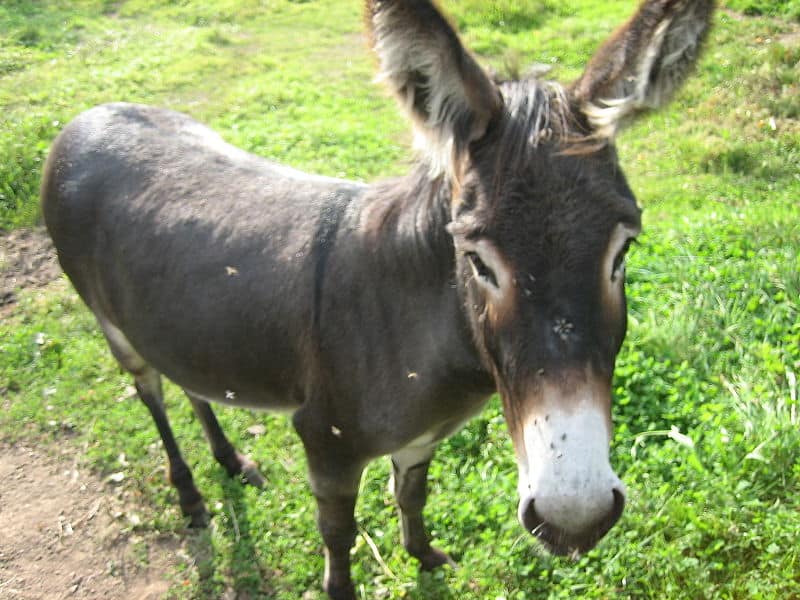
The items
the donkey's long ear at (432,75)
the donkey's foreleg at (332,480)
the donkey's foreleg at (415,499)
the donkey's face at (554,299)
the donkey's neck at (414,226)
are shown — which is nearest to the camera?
the donkey's face at (554,299)

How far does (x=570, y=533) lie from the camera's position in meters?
1.74

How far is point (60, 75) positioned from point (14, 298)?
205 inches

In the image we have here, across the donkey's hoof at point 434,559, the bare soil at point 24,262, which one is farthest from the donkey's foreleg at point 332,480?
the bare soil at point 24,262

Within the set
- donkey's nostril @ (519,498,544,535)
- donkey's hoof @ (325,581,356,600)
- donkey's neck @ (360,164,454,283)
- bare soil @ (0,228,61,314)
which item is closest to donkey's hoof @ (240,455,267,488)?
donkey's hoof @ (325,581,356,600)

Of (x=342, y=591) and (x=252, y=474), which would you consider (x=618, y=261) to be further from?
(x=252, y=474)

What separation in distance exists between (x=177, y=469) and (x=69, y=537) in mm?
735

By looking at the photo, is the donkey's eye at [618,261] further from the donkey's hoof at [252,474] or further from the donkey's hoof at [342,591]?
the donkey's hoof at [252,474]

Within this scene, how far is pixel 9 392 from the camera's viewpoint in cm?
496

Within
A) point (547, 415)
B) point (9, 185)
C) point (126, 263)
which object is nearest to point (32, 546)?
point (126, 263)

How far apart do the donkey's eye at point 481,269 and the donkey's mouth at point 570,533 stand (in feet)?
2.03

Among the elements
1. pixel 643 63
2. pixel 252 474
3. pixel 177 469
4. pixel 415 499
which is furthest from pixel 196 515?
pixel 643 63

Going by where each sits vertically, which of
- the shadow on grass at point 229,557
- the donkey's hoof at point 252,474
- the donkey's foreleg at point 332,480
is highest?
the donkey's foreleg at point 332,480

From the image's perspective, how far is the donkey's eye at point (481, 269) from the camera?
1.89 meters

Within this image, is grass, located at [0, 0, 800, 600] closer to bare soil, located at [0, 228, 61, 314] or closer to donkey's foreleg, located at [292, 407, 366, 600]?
bare soil, located at [0, 228, 61, 314]
